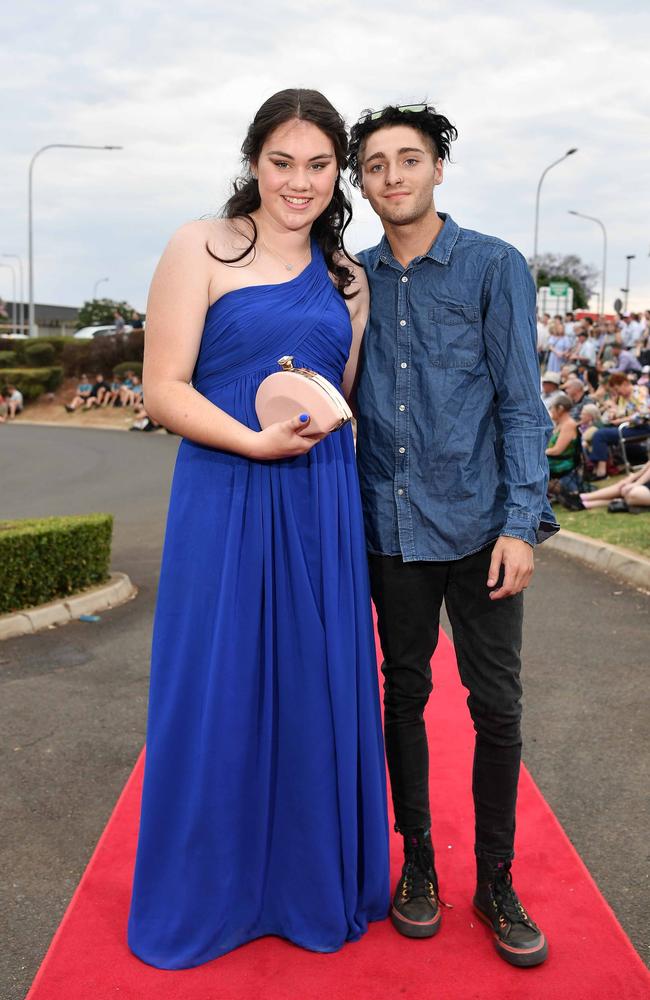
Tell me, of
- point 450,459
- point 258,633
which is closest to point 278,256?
point 450,459

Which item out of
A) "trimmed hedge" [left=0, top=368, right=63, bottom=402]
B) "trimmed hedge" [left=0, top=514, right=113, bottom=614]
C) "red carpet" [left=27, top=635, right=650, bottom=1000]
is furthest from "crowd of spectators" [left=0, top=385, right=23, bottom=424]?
"red carpet" [left=27, top=635, right=650, bottom=1000]

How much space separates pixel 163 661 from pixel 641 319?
22564mm

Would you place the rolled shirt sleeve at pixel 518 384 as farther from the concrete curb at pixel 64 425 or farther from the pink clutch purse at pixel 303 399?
the concrete curb at pixel 64 425

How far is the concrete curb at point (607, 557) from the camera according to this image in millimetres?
7793

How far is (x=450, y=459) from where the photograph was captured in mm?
A: 2695

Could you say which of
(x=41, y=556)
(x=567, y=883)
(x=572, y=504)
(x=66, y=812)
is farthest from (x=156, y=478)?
(x=567, y=883)

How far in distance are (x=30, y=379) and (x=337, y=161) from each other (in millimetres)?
30811

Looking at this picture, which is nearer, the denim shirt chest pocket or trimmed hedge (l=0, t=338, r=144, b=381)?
the denim shirt chest pocket

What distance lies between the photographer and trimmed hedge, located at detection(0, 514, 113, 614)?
6473mm

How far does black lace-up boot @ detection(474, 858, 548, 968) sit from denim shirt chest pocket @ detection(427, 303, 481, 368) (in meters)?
1.39

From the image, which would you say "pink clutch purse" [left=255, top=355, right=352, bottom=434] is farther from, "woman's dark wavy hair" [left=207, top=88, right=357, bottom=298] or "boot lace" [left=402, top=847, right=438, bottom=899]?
"boot lace" [left=402, top=847, right=438, bottom=899]

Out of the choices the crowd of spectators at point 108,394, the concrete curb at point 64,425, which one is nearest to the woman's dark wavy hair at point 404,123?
the concrete curb at point 64,425

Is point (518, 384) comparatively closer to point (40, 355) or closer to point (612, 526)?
point (612, 526)

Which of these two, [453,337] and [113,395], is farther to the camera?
[113,395]
